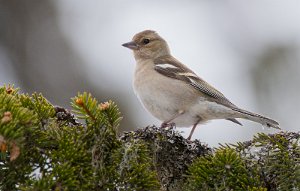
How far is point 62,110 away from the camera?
343 cm

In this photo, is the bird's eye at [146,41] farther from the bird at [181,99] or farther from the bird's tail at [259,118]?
the bird's tail at [259,118]

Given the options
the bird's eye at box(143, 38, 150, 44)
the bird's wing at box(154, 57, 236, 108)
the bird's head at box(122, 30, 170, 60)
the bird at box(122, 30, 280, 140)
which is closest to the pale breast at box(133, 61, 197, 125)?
the bird at box(122, 30, 280, 140)

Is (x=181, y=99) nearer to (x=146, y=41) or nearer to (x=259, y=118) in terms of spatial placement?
(x=259, y=118)

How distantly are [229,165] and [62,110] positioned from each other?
49.2 inches

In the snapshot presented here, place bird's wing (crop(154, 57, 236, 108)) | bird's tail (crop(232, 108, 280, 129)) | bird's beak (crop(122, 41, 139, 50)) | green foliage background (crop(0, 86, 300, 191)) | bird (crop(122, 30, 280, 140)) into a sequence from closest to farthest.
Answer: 1. green foliage background (crop(0, 86, 300, 191))
2. bird's tail (crop(232, 108, 280, 129))
3. bird (crop(122, 30, 280, 140))
4. bird's wing (crop(154, 57, 236, 108))
5. bird's beak (crop(122, 41, 139, 50))

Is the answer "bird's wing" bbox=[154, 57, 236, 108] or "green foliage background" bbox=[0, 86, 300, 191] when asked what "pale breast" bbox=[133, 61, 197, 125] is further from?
"green foliage background" bbox=[0, 86, 300, 191]

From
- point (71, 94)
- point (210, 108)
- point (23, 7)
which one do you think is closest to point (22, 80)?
point (71, 94)

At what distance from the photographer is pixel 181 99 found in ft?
19.3

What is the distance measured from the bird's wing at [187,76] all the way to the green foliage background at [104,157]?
279cm

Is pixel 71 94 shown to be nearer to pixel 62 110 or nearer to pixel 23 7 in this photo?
pixel 23 7

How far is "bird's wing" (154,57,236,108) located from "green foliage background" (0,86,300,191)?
2792 mm

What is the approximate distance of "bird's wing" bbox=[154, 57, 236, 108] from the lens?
6.11 meters

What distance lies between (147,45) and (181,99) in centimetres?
160

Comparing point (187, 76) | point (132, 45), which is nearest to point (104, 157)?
point (187, 76)
